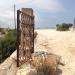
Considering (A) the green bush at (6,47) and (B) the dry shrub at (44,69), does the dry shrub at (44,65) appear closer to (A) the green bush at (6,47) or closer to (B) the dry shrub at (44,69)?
(B) the dry shrub at (44,69)

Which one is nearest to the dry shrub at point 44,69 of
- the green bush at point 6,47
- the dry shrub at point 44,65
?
the dry shrub at point 44,65

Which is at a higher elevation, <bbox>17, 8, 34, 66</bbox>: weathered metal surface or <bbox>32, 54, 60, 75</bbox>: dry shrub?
<bbox>17, 8, 34, 66</bbox>: weathered metal surface

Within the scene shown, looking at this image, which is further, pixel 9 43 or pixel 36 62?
pixel 9 43

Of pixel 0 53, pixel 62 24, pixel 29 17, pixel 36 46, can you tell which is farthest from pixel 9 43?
pixel 62 24

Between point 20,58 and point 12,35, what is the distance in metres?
9.19

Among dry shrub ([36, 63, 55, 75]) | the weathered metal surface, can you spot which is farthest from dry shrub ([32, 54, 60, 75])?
the weathered metal surface

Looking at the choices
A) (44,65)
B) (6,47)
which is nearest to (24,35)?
(44,65)

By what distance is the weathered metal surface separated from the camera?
1165cm

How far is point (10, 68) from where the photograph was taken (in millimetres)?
11609

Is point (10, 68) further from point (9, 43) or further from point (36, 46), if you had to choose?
point (9, 43)

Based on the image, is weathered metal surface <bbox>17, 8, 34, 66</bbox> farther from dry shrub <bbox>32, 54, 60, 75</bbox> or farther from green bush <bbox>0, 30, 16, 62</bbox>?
green bush <bbox>0, 30, 16, 62</bbox>

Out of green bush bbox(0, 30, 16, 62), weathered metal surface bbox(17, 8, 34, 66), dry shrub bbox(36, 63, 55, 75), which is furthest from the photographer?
green bush bbox(0, 30, 16, 62)

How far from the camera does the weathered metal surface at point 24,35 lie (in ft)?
38.2

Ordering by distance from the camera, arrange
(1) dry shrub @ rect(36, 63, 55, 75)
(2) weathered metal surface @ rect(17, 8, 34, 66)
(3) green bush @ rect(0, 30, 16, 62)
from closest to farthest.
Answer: (1) dry shrub @ rect(36, 63, 55, 75) < (2) weathered metal surface @ rect(17, 8, 34, 66) < (3) green bush @ rect(0, 30, 16, 62)
